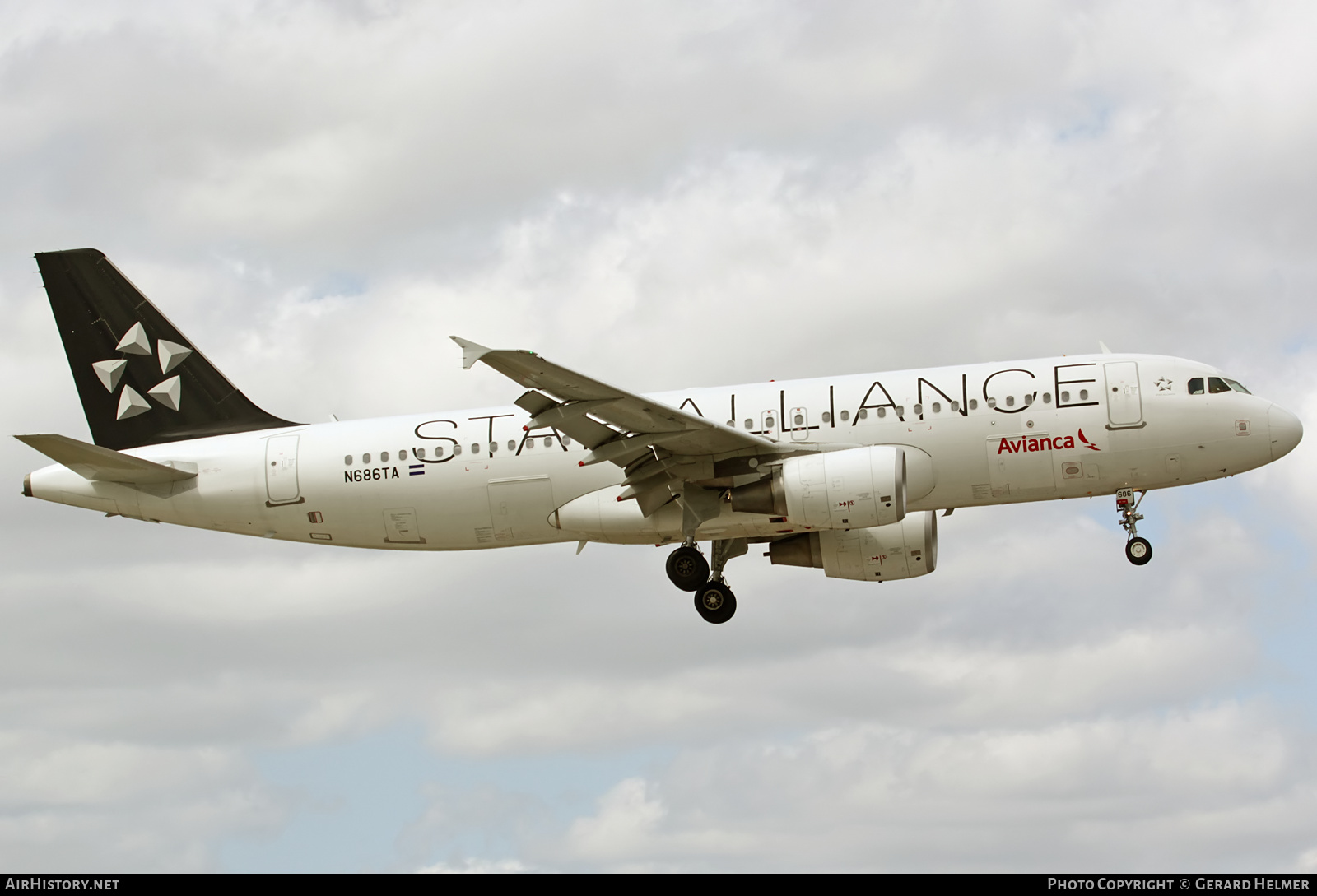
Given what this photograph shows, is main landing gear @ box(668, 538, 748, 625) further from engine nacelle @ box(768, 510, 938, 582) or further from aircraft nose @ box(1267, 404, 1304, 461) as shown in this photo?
aircraft nose @ box(1267, 404, 1304, 461)

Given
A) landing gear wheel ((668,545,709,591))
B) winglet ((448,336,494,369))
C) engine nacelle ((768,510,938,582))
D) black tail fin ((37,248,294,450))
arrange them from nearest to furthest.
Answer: winglet ((448,336,494,369))
landing gear wheel ((668,545,709,591))
engine nacelle ((768,510,938,582))
black tail fin ((37,248,294,450))

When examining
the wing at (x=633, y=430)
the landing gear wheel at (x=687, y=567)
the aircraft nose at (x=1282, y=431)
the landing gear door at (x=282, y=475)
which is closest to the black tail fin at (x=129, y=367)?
the landing gear door at (x=282, y=475)

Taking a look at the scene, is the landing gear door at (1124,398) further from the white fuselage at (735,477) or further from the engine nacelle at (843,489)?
the engine nacelle at (843,489)

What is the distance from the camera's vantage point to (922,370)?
35.3m

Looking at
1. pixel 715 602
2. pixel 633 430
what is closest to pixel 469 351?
pixel 633 430

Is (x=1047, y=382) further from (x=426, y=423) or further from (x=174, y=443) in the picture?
(x=174, y=443)

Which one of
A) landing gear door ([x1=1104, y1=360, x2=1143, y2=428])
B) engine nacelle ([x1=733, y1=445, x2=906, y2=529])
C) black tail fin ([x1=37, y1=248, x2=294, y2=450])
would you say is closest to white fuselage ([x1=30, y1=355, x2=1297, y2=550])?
landing gear door ([x1=1104, y1=360, x2=1143, y2=428])

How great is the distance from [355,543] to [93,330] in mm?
10553

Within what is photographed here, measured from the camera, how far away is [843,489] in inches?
1296

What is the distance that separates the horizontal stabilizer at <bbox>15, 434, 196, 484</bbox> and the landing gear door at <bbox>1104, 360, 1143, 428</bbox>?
2275 cm

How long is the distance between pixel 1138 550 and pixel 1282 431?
14.1 feet

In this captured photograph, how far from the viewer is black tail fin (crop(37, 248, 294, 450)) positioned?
39.8 meters

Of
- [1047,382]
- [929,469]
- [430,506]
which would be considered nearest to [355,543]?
[430,506]

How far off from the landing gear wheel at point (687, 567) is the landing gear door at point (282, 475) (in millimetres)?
9555
